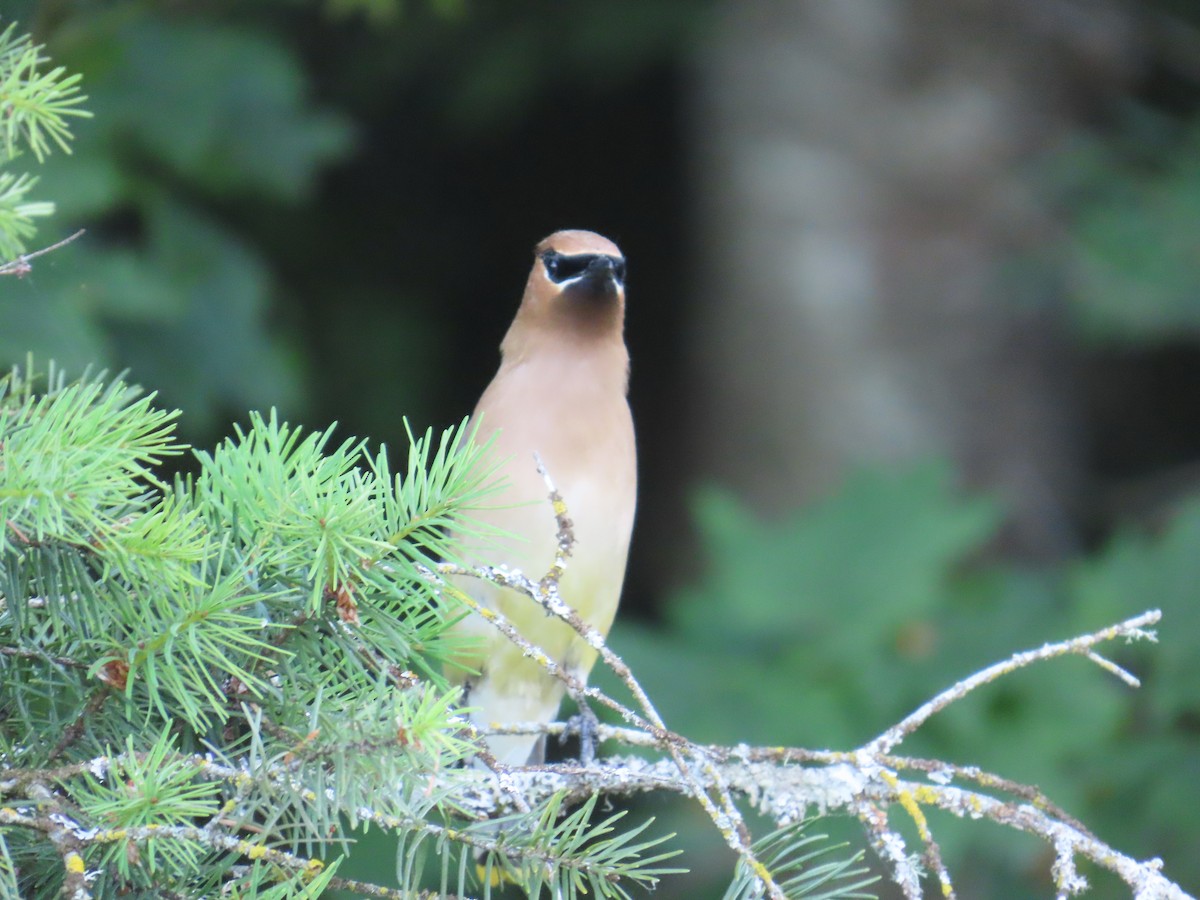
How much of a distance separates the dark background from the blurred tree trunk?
0.01 m

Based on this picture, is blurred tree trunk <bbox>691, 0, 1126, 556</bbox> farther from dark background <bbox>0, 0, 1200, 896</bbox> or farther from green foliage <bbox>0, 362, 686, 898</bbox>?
green foliage <bbox>0, 362, 686, 898</bbox>

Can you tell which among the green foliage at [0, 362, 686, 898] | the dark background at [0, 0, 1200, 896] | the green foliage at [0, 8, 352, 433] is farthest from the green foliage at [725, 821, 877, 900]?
the green foliage at [0, 8, 352, 433]

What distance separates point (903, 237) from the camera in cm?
575

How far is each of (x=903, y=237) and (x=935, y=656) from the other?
77.1 inches

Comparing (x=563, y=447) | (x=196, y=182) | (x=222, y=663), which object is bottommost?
(x=222, y=663)

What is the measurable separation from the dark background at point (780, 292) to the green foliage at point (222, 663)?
2.33m

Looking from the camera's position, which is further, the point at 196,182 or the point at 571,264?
the point at 196,182

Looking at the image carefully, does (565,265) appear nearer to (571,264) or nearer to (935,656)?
(571,264)

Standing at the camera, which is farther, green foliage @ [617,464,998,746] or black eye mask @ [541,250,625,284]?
green foliage @ [617,464,998,746]

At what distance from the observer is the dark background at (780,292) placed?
4332 mm

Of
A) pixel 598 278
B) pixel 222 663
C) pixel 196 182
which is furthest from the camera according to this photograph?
pixel 196 182

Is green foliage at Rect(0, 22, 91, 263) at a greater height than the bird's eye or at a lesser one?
lesser

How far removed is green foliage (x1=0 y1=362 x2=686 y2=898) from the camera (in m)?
1.20

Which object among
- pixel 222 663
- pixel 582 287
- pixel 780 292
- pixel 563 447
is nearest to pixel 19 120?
pixel 222 663
